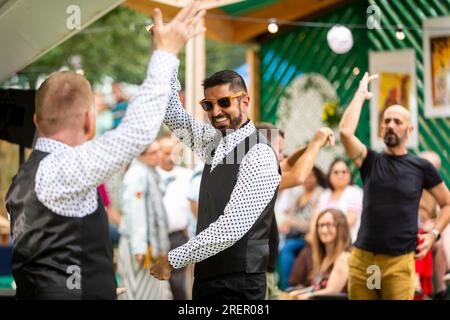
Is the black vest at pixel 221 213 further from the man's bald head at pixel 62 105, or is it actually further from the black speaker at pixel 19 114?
the black speaker at pixel 19 114

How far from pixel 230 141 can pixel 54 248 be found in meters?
1.05

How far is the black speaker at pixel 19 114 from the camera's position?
184 inches

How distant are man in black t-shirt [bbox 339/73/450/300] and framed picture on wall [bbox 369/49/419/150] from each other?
2.92 meters

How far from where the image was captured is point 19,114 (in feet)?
15.4

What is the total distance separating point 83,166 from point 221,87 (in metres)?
1.10

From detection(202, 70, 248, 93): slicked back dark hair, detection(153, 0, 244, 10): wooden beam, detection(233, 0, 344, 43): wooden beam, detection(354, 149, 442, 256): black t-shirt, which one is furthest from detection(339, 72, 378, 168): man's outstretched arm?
detection(233, 0, 344, 43): wooden beam

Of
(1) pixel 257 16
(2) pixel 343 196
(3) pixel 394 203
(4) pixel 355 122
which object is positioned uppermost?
(1) pixel 257 16

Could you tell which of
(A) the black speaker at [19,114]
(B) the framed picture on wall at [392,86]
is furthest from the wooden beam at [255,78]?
(A) the black speaker at [19,114]

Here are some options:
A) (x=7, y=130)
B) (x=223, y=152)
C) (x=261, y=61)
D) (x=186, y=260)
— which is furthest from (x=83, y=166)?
(x=261, y=61)

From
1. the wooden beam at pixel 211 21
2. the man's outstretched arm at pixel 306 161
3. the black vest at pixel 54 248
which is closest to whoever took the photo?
the black vest at pixel 54 248

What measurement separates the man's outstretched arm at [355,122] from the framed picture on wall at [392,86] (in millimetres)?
2972

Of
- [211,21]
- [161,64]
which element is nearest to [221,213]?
[161,64]

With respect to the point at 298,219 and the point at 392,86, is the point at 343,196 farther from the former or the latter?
the point at 392,86
